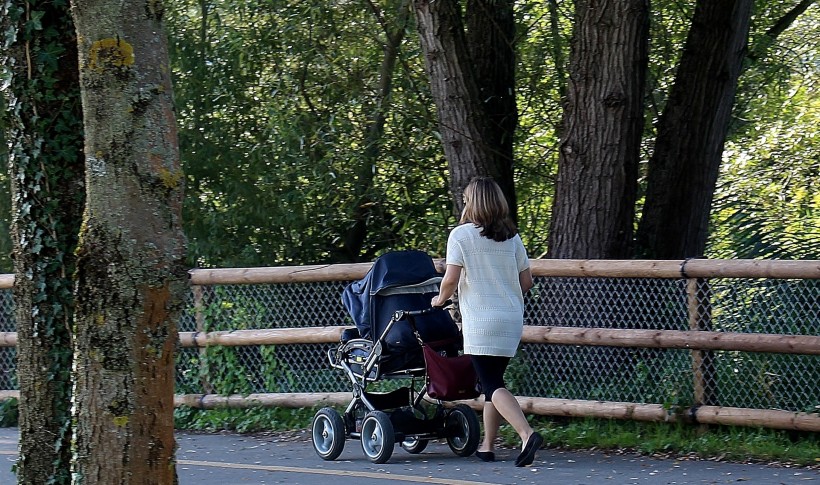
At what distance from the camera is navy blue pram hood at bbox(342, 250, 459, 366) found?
8.20 meters

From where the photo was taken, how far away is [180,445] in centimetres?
992

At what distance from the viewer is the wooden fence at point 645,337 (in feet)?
26.6

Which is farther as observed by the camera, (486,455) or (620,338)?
(620,338)

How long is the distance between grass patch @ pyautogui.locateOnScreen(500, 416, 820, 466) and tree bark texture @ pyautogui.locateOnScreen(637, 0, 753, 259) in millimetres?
2060

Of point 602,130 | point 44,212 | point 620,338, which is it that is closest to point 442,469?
point 620,338

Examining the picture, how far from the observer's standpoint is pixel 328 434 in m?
8.70

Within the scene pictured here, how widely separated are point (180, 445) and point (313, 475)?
7.08 feet

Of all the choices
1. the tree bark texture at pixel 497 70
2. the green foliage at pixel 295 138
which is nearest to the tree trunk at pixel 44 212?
the tree bark texture at pixel 497 70

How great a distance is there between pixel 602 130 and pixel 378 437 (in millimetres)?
3266

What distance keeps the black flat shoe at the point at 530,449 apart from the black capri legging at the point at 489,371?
389mm

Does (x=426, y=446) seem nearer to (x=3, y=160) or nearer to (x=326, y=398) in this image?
(x=326, y=398)

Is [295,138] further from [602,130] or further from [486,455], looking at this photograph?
[486,455]

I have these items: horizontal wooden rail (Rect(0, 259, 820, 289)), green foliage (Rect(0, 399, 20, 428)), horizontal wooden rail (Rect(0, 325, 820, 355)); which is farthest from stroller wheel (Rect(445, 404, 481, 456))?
green foliage (Rect(0, 399, 20, 428))

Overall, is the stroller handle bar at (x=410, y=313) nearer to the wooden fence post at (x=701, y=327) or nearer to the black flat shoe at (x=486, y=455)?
the black flat shoe at (x=486, y=455)
